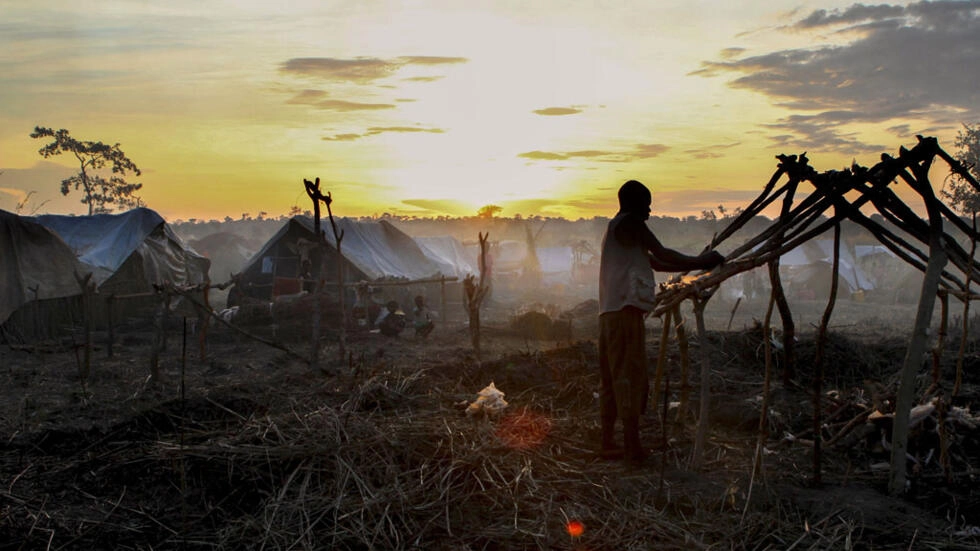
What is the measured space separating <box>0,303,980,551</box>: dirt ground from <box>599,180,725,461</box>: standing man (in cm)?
48

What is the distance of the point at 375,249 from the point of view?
2138cm

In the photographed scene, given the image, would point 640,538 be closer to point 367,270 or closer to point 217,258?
point 367,270

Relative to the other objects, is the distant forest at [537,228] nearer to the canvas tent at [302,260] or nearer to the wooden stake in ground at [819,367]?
the canvas tent at [302,260]

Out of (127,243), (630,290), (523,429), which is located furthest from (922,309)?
(127,243)

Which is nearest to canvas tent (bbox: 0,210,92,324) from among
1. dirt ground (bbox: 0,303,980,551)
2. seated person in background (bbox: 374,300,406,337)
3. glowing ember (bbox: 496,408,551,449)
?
seated person in background (bbox: 374,300,406,337)

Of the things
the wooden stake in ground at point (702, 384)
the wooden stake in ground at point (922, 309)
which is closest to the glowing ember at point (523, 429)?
the wooden stake in ground at point (702, 384)

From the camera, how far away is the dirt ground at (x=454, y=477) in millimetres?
3889

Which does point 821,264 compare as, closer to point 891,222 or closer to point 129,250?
point 129,250

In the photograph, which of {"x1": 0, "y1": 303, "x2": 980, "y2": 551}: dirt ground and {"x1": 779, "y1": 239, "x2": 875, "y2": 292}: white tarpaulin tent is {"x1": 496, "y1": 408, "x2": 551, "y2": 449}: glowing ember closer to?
{"x1": 0, "y1": 303, "x2": 980, "y2": 551}: dirt ground

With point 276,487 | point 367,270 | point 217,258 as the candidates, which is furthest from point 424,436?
point 217,258

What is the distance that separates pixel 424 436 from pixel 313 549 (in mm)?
1485

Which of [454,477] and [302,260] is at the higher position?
[302,260]

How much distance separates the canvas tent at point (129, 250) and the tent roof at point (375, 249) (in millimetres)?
1941

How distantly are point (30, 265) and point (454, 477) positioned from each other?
13864 millimetres
